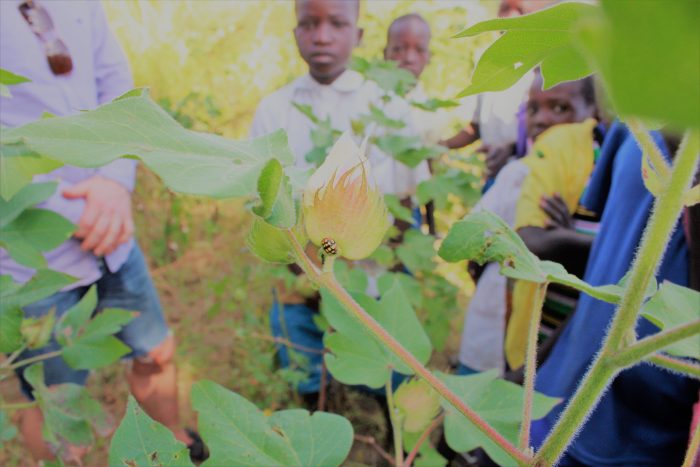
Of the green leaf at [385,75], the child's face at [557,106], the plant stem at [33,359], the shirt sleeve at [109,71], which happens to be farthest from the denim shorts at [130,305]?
the child's face at [557,106]

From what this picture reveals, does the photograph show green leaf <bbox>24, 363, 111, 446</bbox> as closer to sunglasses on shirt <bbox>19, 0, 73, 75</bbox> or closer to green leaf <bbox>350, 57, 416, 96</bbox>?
sunglasses on shirt <bbox>19, 0, 73, 75</bbox>

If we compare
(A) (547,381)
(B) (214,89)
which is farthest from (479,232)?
(B) (214,89)

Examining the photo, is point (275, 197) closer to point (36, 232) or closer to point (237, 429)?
point (237, 429)

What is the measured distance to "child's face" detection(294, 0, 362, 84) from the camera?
137cm

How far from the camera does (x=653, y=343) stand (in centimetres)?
22

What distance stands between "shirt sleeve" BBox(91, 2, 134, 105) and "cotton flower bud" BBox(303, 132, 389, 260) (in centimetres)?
96

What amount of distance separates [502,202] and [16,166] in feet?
3.26

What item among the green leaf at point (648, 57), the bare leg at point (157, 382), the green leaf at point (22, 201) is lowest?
the bare leg at point (157, 382)

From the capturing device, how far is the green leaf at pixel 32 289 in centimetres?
47

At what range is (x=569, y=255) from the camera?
38.0 inches

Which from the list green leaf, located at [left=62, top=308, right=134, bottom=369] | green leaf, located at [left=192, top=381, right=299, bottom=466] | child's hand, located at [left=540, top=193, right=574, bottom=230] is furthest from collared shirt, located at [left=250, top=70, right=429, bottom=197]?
green leaf, located at [left=192, top=381, right=299, bottom=466]

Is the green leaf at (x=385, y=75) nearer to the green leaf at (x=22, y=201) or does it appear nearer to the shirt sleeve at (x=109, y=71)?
the shirt sleeve at (x=109, y=71)

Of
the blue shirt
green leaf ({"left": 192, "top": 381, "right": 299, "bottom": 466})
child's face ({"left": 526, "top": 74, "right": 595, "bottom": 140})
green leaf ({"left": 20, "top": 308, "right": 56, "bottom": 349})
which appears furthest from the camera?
child's face ({"left": 526, "top": 74, "right": 595, "bottom": 140})

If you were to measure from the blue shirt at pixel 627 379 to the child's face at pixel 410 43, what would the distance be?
4.15ft
